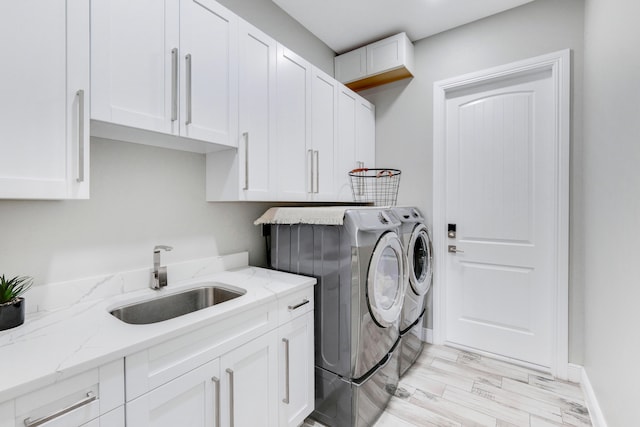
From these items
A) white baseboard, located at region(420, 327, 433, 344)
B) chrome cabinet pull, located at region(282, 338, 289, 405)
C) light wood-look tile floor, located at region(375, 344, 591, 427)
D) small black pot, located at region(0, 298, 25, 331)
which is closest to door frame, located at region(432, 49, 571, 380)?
light wood-look tile floor, located at region(375, 344, 591, 427)

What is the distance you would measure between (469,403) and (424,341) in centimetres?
85

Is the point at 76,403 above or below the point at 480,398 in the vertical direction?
above

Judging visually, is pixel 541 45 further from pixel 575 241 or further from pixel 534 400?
pixel 534 400

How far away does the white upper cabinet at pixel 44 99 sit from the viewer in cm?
90

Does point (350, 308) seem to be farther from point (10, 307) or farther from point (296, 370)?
point (10, 307)

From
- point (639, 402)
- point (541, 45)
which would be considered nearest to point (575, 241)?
point (639, 402)

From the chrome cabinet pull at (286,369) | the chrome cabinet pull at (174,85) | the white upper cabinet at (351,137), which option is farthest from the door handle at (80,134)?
the white upper cabinet at (351,137)

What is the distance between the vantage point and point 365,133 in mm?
2809

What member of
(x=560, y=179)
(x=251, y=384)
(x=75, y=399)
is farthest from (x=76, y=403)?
(x=560, y=179)

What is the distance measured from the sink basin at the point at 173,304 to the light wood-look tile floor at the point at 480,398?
0.91 meters

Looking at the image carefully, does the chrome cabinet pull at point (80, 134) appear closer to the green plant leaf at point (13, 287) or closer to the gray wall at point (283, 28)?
the green plant leaf at point (13, 287)

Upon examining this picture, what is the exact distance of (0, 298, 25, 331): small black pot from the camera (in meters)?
0.99

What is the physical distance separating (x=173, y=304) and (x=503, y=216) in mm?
2449

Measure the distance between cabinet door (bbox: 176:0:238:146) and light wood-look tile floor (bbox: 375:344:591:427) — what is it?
1.87m
